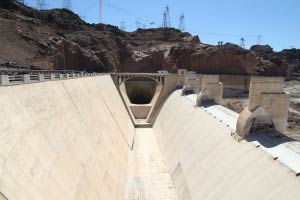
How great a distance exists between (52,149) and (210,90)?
17.8 meters

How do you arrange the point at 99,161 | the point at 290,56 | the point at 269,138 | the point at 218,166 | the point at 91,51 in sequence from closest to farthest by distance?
the point at 269,138 < the point at 218,166 < the point at 99,161 < the point at 91,51 < the point at 290,56

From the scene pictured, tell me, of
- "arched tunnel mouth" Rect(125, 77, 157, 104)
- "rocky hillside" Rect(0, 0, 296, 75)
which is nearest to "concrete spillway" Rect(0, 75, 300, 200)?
"arched tunnel mouth" Rect(125, 77, 157, 104)

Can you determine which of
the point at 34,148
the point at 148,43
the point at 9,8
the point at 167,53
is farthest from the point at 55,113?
the point at 148,43

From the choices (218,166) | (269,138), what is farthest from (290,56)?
(218,166)

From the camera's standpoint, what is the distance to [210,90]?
2391 cm

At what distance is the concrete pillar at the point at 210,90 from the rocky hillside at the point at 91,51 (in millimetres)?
34775

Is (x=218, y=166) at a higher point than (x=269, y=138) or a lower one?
lower

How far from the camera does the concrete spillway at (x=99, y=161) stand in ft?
26.3

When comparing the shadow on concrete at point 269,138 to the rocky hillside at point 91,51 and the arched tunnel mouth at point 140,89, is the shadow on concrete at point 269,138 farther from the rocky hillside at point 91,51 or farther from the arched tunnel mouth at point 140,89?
the rocky hillside at point 91,51

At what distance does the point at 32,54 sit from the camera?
150 feet

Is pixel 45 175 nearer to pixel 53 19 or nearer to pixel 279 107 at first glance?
pixel 279 107

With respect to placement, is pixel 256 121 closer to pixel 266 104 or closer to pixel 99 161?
pixel 266 104

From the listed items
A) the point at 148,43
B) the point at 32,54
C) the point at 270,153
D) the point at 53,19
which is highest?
the point at 53,19

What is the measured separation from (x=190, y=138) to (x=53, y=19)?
6187 centimetres
